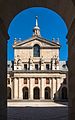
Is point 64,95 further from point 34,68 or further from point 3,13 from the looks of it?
point 3,13

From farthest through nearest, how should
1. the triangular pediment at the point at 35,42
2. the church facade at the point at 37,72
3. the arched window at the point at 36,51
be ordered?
1. the arched window at the point at 36,51
2. the triangular pediment at the point at 35,42
3. the church facade at the point at 37,72

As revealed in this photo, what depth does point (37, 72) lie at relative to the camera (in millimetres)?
→ 65062

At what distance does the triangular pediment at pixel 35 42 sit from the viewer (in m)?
67.2

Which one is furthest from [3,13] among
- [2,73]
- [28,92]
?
[28,92]

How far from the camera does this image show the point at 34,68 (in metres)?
66.8

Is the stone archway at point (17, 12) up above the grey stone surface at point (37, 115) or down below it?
above

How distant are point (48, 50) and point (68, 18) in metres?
53.5

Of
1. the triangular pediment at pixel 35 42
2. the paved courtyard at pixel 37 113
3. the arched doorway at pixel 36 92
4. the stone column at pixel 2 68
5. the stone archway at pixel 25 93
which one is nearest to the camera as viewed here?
the stone column at pixel 2 68

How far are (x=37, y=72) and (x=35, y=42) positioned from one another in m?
7.72

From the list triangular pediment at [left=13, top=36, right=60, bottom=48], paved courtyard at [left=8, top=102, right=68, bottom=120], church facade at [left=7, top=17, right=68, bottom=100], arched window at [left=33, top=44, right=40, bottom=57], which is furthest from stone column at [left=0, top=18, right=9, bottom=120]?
arched window at [left=33, top=44, right=40, bottom=57]

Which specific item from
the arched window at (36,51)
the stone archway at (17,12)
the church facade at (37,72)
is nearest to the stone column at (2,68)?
the stone archway at (17,12)

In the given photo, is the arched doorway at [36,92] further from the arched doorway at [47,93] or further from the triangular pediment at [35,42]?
the triangular pediment at [35,42]

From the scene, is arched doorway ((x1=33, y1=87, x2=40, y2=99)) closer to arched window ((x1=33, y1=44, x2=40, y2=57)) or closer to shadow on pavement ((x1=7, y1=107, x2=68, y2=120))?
arched window ((x1=33, y1=44, x2=40, y2=57))

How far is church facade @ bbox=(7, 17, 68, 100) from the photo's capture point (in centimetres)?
6419
